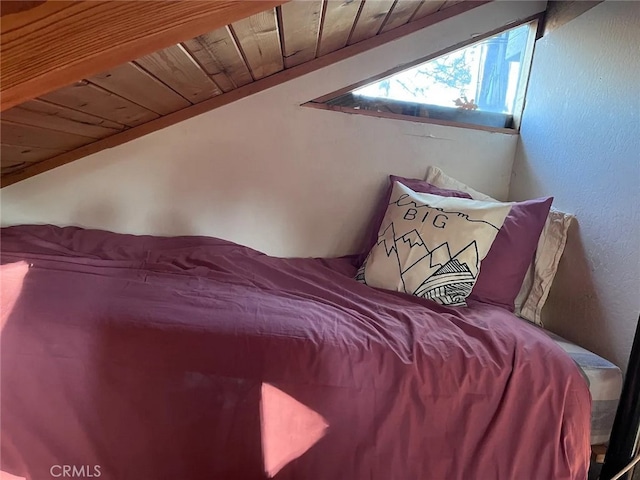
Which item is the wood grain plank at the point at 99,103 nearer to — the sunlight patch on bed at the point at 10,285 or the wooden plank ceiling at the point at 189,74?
the wooden plank ceiling at the point at 189,74

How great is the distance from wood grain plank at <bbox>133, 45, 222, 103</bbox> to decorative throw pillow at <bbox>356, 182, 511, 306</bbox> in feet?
2.52

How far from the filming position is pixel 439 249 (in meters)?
1.46

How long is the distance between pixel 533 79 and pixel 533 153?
29 centimetres

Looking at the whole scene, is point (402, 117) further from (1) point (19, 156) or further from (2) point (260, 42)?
(1) point (19, 156)

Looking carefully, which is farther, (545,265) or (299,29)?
(545,265)

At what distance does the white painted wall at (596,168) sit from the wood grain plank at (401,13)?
1.76 ft

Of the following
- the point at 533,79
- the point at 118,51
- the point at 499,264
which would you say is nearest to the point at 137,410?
the point at 118,51

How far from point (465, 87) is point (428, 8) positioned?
366 mm

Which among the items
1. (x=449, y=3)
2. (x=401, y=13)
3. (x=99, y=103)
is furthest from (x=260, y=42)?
(x=449, y=3)

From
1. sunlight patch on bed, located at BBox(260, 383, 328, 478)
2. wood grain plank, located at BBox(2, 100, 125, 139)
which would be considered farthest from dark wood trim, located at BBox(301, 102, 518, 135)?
sunlight patch on bed, located at BBox(260, 383, 328, 478)

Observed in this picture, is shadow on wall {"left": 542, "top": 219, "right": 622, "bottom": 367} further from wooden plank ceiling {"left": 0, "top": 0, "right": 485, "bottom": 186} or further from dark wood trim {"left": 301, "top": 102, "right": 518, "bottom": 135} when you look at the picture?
wooden plank ceiling {"left": 0, "top": 0, "right": 485, "bottom": 186}

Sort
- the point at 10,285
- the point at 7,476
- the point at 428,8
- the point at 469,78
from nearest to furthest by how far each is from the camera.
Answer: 1. the point at 7,476
2. the point at 10,285
3. the point at 428,8
4. the point at 469,78

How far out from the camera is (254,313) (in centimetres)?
119

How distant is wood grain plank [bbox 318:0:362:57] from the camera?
4.04ft
